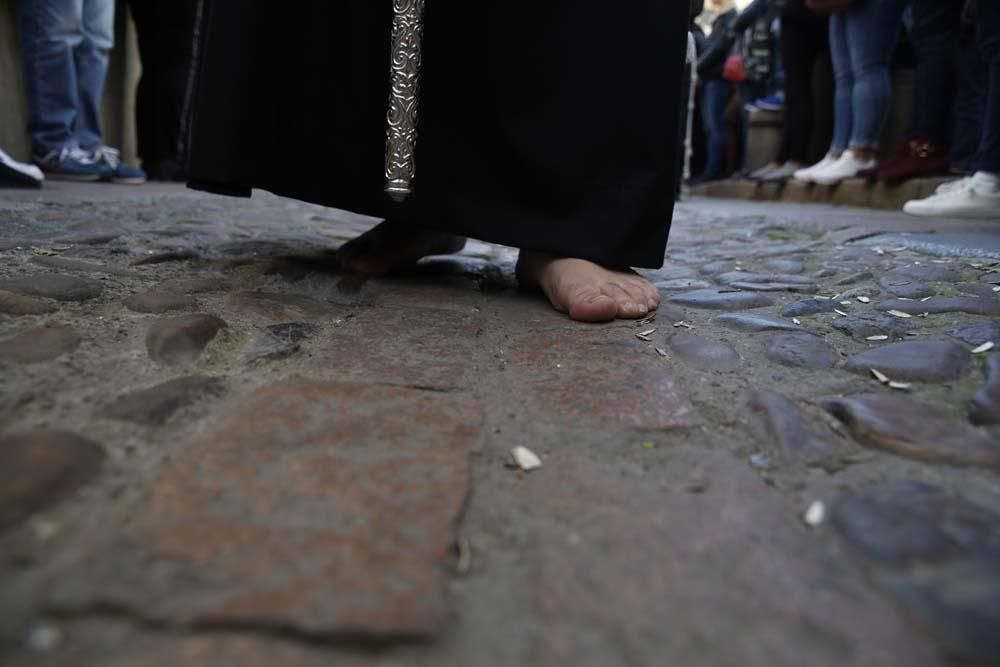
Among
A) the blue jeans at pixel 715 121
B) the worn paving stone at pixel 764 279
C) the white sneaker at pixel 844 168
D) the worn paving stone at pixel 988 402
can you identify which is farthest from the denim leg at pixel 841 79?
the worn paving stone at pixel 988 402

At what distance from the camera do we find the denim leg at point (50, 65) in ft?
10.0

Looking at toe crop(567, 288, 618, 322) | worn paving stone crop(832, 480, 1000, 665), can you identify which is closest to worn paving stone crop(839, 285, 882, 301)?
toe crop(567, 288, 618, 322)

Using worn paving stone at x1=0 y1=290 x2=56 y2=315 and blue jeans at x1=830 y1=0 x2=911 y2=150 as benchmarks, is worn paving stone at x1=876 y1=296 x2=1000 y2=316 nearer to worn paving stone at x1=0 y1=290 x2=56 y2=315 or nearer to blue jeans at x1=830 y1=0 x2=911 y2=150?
worn paving stone at x1=0 y1=290 x2=56 y2=315

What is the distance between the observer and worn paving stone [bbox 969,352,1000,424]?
2.30ft

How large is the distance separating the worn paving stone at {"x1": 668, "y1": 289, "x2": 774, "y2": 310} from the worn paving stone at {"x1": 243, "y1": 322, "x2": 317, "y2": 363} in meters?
0.68

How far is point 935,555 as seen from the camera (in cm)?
48

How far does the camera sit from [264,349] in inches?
34.4

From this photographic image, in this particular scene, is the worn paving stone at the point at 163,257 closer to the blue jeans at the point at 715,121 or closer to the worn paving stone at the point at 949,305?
the worn paving stone at the point at 949,305

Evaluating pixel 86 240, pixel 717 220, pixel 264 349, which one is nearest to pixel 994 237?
pixel 717 220

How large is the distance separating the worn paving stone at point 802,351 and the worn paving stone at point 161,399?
2.32 ft

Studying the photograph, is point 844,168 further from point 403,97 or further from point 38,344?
point 38,344

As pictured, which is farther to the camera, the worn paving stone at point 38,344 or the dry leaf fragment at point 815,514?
the worn paving stone at point 38,344

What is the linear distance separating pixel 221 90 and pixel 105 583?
0.96 m

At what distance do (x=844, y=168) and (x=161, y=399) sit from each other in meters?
4.25
